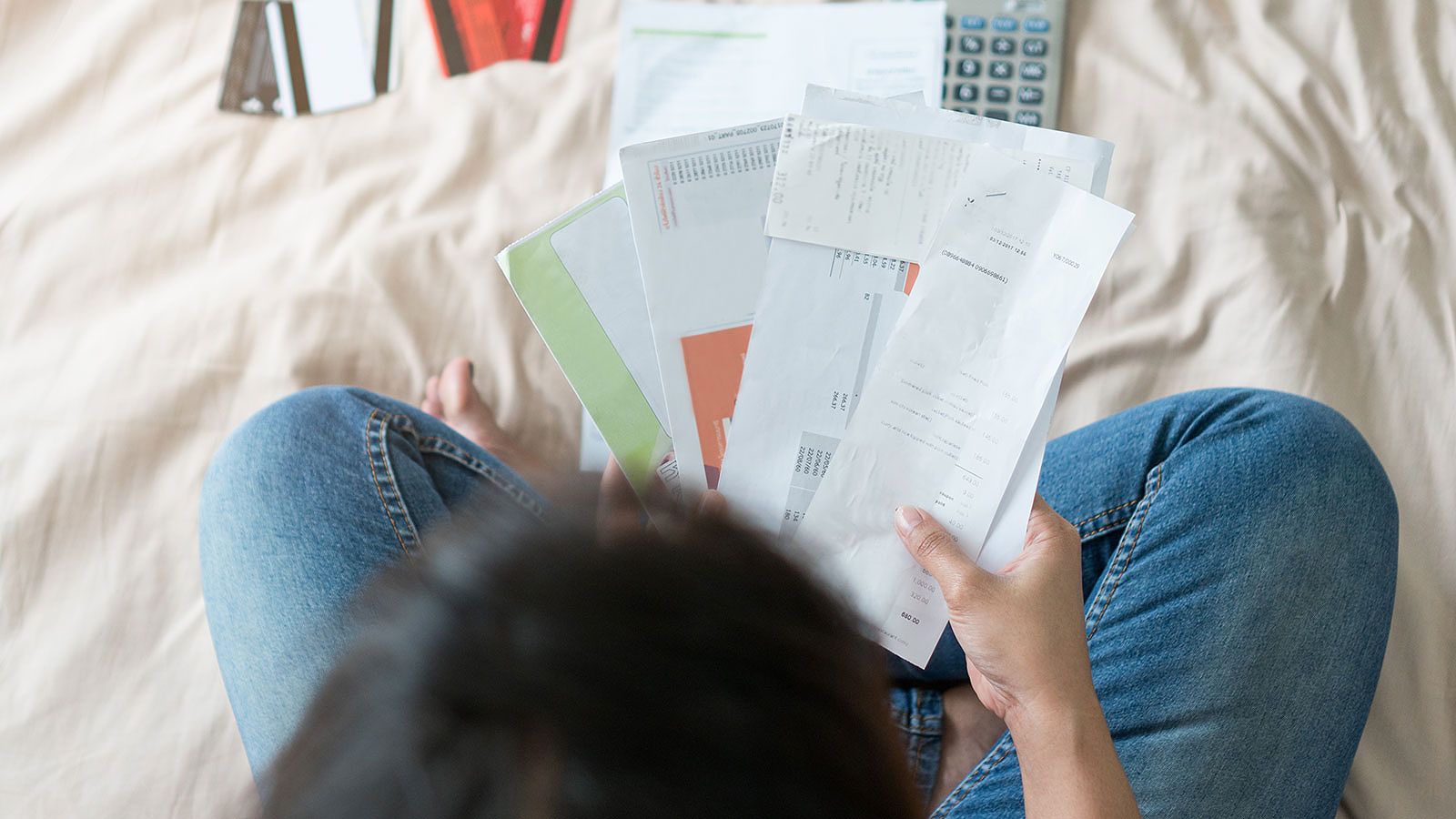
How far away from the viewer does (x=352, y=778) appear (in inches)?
12.0

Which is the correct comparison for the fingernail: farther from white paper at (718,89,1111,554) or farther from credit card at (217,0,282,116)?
credit card at (217,0,282,116)

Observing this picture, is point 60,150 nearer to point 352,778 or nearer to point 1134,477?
point 352,778

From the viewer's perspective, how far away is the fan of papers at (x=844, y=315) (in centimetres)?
→ 51

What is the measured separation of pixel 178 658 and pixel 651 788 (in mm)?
533

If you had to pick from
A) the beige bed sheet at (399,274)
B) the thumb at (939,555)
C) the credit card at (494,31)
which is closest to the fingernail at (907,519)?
the thumb at (939,555)

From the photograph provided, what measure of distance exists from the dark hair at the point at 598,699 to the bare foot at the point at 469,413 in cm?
37

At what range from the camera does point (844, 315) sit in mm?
540

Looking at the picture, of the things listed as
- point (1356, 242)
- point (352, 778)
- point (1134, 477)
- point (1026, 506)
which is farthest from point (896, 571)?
point (1356, 242)

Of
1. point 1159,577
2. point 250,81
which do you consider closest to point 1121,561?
point 1159,577

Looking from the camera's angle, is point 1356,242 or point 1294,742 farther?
point 1356,242

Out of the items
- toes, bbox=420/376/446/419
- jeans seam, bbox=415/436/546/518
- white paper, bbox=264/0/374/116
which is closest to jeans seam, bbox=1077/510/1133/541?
jeans seam, bbox=415/436/546/518

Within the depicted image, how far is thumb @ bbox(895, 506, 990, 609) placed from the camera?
488 mm

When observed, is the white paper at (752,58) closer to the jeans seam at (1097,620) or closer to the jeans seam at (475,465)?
the jeans seam at (475,465)

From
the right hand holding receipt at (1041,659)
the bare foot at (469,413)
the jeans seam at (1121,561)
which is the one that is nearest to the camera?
the right hand holding receipt at (1041,659)
